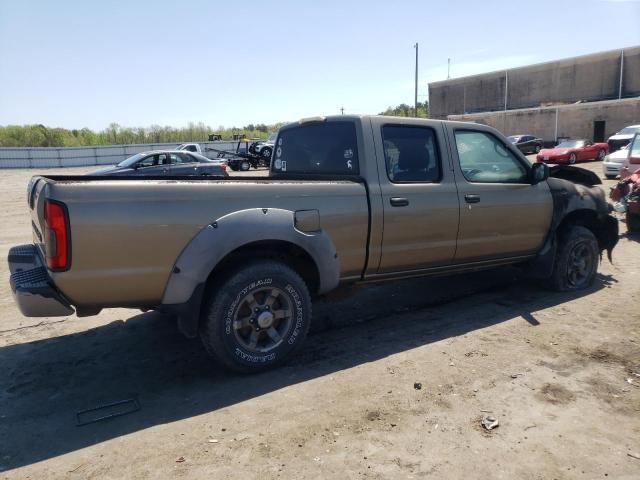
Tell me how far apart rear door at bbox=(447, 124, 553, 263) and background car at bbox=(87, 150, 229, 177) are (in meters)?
11.6

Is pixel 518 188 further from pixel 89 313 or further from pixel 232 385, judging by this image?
pixel 89 313

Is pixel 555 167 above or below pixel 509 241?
above

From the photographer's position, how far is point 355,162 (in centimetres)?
417

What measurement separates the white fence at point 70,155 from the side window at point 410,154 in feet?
121

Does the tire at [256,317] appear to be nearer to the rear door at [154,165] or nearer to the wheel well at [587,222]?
the wheel well at [587,222]

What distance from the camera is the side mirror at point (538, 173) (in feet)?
16.4

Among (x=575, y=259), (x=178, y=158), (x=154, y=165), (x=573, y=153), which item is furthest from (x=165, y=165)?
(x=573, y=153)

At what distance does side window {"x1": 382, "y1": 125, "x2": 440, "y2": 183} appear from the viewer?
4277 millimetres

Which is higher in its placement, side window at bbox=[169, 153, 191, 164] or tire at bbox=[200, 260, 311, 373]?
side window at bbox=[169, 153, 191, 164]

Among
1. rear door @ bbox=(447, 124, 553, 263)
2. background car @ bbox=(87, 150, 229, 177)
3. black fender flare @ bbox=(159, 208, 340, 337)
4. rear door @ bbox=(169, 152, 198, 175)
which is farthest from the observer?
rear door @ bbox=(169, 152, 198, 175)

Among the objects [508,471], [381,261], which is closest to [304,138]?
[381,261]

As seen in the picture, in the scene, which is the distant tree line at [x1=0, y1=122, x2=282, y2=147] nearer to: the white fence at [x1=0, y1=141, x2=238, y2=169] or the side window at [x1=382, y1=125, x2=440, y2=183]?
the white fence at [x1=0, y1=141, x2=238, y2=169]

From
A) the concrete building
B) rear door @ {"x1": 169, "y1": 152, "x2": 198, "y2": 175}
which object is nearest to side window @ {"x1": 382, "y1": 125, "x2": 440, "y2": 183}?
rear door @ {"x1": 169, "y1": 152, "x2": 198, "y2": 175}

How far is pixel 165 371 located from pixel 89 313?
83 centimetres
